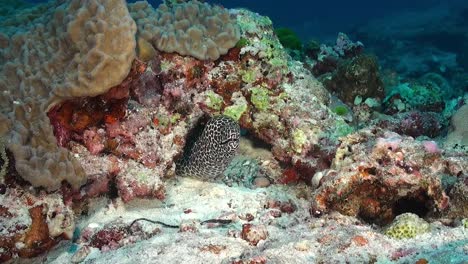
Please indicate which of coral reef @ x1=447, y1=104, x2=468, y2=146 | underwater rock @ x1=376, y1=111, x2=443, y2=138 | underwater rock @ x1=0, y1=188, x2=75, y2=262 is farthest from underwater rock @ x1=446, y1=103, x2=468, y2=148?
underwater rock @ x1=0, y1=188, x2=75, y2=262

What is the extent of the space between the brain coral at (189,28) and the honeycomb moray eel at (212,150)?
108 centimetres

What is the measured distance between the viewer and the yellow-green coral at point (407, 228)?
12.1 ft

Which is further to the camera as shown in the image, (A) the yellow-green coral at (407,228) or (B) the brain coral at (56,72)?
(B) the brain coral at (56,72)

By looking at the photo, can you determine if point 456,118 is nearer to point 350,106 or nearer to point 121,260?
point 350,106

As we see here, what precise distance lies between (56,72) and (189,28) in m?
2.02

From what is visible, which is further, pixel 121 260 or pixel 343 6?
pixel 343 6

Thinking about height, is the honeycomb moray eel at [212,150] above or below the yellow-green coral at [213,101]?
below

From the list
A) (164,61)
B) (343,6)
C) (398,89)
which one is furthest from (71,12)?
(343,6)

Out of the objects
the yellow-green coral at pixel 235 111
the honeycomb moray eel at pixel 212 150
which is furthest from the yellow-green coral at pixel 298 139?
the honeycomb moray eel at pixel 212 150

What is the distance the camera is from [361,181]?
433 cm

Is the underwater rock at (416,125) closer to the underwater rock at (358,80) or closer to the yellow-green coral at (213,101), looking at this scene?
the underwater rock at (358,80)

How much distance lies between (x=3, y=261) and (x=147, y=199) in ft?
5.94

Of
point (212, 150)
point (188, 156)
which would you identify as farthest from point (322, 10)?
point (212, 150)

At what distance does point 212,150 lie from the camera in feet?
18.7
